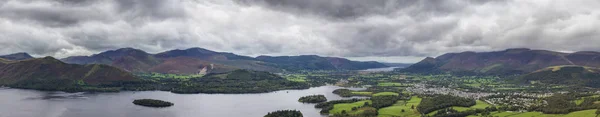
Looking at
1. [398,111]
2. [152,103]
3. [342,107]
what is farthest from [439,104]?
[152,103]

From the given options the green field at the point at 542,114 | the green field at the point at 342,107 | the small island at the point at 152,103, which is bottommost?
the green field at the point at 542,114

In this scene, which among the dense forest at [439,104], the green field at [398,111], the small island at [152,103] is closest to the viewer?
the green field at [398,111]

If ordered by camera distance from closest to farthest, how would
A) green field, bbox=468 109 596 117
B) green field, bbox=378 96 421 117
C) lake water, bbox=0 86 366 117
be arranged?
1. green field, bbox=468 109 596 117
2. green field, bbox=378 96 421 117
3. lake water, bbox=0 86 366 117

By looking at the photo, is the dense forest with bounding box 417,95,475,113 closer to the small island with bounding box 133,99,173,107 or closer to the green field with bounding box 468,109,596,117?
the green field with bounding box 468,109,596,117

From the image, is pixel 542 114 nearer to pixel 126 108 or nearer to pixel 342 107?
pixel 342 107

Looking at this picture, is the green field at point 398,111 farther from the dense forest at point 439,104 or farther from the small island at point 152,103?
the small island at point 152,103

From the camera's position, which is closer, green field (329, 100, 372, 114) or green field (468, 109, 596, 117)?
green field (468, 109, 596, 117)

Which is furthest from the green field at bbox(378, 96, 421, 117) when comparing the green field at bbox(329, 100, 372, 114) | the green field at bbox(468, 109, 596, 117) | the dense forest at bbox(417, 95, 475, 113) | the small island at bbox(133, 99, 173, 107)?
the small island at bbox(133, 99, 173, 107)

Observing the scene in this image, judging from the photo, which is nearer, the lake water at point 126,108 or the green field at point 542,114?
the green field at point 542,114

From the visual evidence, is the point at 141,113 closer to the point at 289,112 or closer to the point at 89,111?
the point at 89,111

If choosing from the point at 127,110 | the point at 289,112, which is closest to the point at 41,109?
the point at 127,110

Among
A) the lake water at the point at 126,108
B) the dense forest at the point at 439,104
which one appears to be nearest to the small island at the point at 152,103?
the lake water at the point at 126,108
